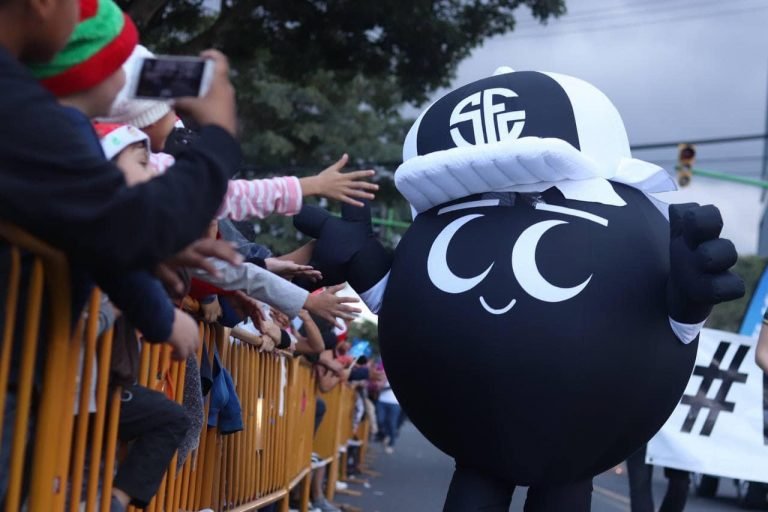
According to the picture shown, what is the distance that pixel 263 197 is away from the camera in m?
3.62

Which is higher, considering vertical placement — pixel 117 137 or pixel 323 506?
pixel 117 137

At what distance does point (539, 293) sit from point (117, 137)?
203 cm

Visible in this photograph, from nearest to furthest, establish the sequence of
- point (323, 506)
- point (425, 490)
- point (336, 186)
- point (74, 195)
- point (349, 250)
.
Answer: point (74, 195) < point (336, 186) < point (349, 250) < point (323, 506) < point (425, 490)

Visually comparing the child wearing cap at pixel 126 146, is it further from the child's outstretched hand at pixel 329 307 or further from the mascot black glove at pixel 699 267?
the mascot black glove at pixel 699 267

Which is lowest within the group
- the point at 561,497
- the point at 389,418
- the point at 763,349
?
the point at 389,418

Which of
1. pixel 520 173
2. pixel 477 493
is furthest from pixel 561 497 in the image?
pixel 520 173

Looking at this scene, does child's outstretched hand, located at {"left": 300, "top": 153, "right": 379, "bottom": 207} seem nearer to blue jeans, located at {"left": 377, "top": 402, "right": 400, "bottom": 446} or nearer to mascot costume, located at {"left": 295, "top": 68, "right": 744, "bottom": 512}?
mascot costume, located at {"left": 295, "top": 68, "right": 744, "bottom": 512}

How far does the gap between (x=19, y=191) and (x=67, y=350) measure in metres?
0.54

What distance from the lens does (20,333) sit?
7.92ft

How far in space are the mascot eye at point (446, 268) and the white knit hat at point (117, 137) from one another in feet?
6.01

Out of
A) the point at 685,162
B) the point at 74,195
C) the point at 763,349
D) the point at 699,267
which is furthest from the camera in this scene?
the point at 685,162

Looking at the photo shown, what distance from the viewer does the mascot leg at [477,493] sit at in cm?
477

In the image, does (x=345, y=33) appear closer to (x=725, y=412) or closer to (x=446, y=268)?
(x=725, y=412)

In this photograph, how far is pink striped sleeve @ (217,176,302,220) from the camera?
3.59 meters
